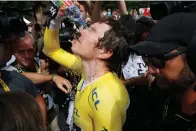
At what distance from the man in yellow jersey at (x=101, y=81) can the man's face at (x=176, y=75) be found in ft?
1.30

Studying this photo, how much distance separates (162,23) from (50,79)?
164cm

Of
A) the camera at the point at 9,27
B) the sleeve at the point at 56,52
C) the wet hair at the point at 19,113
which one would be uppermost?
the camera at the point at 9,27

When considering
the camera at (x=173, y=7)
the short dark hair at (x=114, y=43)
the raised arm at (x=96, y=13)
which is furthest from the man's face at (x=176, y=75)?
the raised arm at (x=96, y=13)

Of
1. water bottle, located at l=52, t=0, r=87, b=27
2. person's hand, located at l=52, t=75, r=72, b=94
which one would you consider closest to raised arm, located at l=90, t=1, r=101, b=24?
water bottle, located at l=52, t=0, r=87, b=27

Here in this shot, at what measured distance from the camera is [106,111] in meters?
2.00

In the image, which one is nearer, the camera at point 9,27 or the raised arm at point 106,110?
the raised arm at point 106,110

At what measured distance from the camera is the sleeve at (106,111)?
6.55ft

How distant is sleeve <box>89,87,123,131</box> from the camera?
78.6 inches

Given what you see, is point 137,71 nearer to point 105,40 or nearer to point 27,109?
point 105,40

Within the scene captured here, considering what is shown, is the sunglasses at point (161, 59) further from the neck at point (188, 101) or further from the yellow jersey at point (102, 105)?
the yellow jersey at point (102, 105)

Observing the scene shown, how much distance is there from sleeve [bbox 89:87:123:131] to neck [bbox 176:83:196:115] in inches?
18.9

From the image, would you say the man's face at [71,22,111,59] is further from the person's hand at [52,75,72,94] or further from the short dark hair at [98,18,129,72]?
the person's hand at [52,75,72,94]

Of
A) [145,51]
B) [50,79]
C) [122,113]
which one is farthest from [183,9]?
[50,79]

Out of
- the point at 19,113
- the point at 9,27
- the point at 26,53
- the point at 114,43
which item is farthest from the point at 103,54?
the point at 26,53
